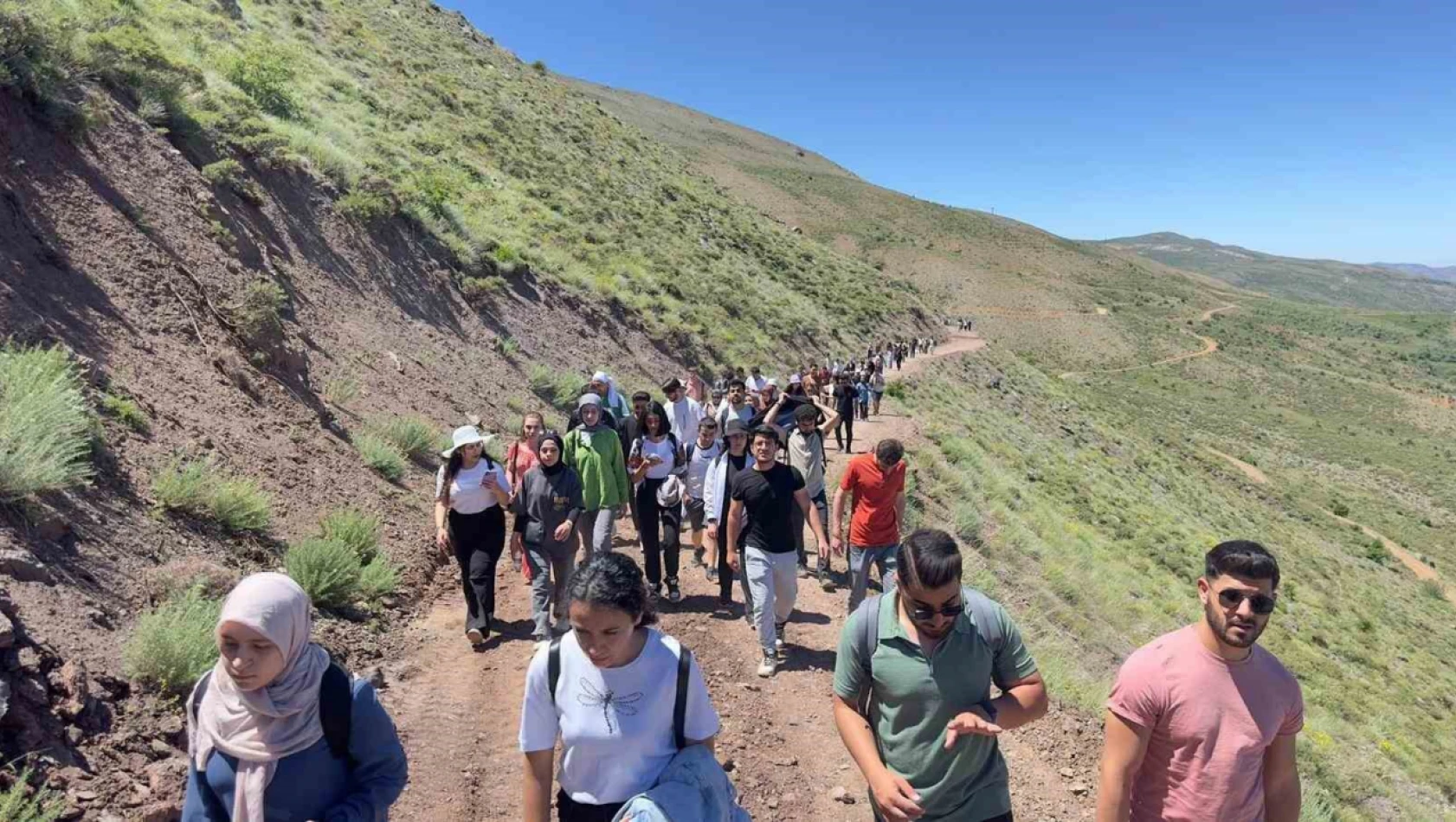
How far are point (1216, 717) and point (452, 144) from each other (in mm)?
24874

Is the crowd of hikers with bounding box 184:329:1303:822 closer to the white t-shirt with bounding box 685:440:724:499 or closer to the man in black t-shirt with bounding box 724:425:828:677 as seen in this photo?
the man in black t-shirt with bounding box 724:425:828:677

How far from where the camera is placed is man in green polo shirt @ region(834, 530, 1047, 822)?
2.66 m

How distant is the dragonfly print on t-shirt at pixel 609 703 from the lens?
2.51 m

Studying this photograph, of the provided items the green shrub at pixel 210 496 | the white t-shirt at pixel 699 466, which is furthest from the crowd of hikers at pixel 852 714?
the white t-shirt at pixel 699 466

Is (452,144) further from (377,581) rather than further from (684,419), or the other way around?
(377,581)

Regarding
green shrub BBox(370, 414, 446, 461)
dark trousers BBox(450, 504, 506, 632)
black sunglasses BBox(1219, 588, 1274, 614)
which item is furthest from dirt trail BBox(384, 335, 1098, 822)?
black sunglasses BBox(1219, 588, 1274, 614)

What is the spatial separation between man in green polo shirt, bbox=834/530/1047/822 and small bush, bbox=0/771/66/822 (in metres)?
3.10

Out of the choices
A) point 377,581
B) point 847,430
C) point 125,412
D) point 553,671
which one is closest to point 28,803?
point 553,671

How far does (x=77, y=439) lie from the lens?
527 centimetres

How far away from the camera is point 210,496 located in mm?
5969

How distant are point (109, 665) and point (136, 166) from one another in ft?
25.1

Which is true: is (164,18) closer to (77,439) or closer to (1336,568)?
(77,439)

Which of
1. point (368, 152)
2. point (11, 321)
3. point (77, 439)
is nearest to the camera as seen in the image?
point (77, 439)

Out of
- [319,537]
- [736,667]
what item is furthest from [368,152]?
[736,667]
